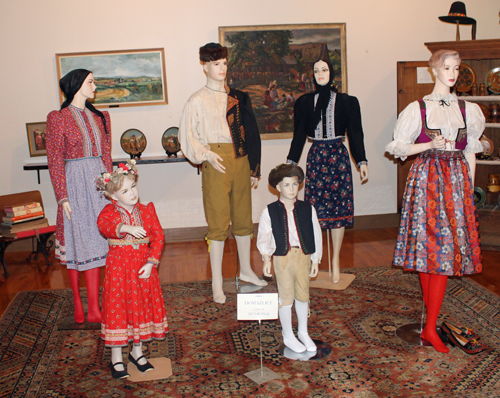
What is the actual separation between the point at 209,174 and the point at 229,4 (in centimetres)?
258

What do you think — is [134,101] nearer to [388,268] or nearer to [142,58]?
[142,58]

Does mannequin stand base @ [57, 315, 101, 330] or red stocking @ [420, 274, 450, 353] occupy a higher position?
red stocking @ [420, 274, 450, 353]

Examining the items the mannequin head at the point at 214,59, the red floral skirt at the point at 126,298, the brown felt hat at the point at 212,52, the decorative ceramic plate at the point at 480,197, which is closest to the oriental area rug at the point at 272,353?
the red floral skirt at the point at 126,298

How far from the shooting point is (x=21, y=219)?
5273mm

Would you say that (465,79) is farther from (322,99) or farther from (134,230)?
(134,230)

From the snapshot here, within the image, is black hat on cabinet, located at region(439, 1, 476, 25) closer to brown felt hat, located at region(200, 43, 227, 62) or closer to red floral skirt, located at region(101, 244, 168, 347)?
brown felt hat, located at region(200, 43, 227, 62)

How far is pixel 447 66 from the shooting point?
317cm

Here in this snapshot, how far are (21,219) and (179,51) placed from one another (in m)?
2.43

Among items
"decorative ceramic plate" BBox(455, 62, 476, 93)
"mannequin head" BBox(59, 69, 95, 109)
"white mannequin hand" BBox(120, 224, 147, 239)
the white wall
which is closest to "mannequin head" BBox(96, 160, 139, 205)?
"white mannequin hand" BBox(120, 224, 147, 239)

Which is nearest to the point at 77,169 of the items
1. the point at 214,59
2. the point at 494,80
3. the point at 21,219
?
the point at 214,59

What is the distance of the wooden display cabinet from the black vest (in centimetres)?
286

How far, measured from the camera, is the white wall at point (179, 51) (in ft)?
18.3

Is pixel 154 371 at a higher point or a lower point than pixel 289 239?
lower

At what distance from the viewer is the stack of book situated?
5211mm
